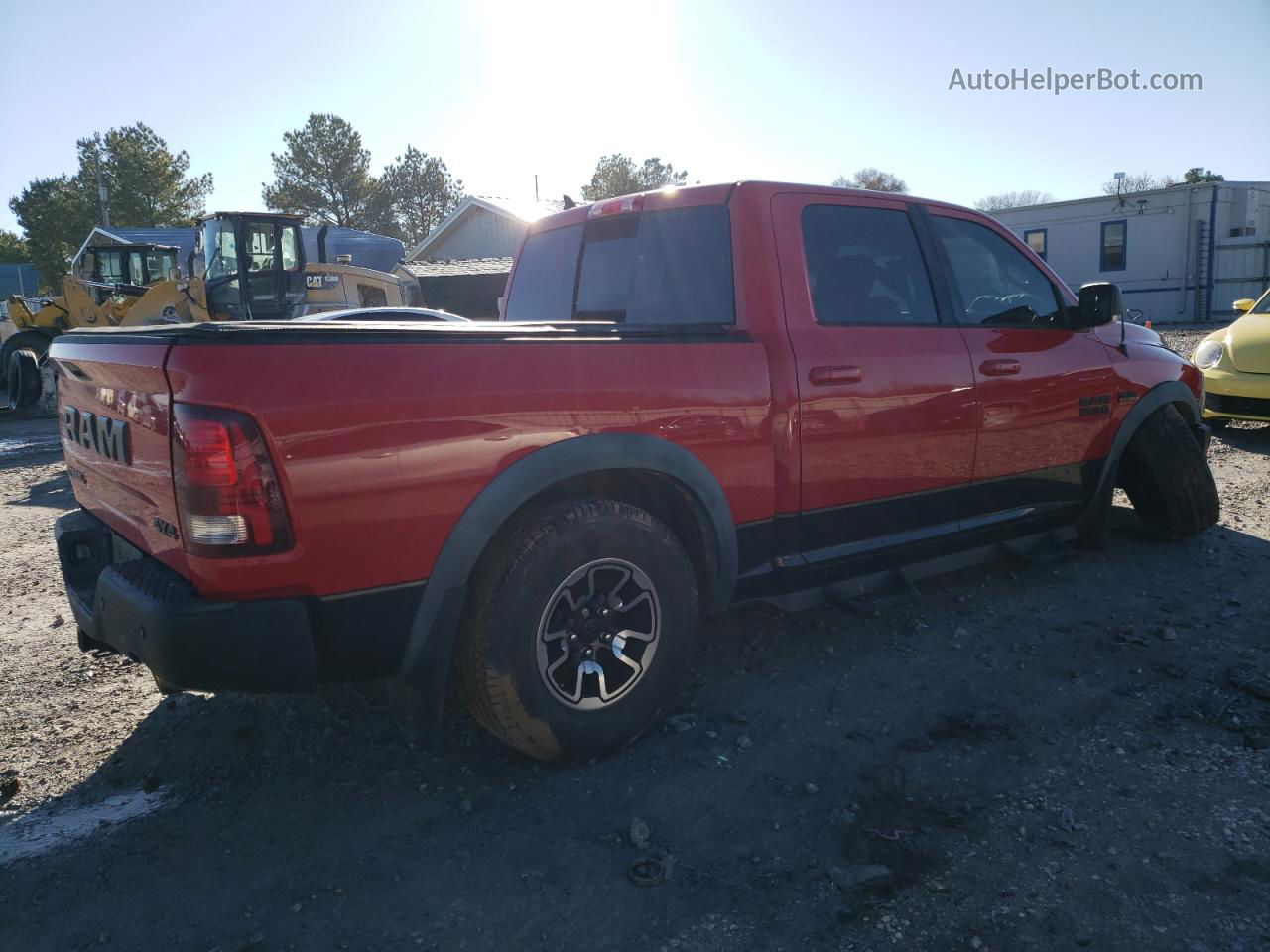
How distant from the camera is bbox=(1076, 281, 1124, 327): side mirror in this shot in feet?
13.9

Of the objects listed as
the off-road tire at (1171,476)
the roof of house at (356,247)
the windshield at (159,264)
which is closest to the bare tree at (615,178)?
the roof of house at (356,247)

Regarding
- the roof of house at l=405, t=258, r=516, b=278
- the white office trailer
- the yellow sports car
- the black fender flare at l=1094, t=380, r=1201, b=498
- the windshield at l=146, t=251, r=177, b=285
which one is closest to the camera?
the black fender flare at l=1094, t=380, r=1201, b=498

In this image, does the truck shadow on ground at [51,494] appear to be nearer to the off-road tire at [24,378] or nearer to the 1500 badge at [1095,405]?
the off-road tire at [24,378]

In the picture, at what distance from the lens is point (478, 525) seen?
8.27ft

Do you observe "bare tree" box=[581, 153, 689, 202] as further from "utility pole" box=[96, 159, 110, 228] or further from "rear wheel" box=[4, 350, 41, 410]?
"rear wheel" box=[4, 350, 41, 410]

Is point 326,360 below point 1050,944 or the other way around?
the other way around

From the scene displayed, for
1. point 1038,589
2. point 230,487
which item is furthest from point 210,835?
point 1038,589

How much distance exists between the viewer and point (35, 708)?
344 centimetres

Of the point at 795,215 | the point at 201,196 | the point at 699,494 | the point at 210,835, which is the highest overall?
the point at 201,196

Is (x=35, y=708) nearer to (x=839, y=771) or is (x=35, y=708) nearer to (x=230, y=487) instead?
(x=230, y=487)

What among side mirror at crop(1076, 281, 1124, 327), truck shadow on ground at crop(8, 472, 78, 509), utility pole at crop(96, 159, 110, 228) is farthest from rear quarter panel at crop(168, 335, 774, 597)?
utility pole at crop(96, 159, 110, 228)

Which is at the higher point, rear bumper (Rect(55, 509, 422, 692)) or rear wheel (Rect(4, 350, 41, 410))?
rear wheel (Rect(4, 350, 41, 410))

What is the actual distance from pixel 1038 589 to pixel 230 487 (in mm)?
3901

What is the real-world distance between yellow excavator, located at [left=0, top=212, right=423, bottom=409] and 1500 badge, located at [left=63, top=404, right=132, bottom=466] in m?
11.7
